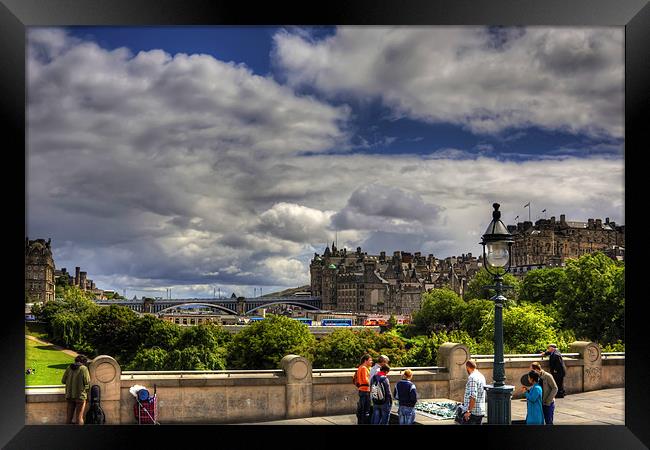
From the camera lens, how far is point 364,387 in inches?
400

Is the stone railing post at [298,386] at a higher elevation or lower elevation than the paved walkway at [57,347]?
higher

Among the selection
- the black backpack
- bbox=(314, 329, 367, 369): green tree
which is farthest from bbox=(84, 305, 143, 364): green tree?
the black backpack

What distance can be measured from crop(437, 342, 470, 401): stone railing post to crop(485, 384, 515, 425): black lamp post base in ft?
11.7

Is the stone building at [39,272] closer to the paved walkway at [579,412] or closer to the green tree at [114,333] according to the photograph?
the green tree at [114,333]

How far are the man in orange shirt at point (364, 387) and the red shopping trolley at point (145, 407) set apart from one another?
119 inches

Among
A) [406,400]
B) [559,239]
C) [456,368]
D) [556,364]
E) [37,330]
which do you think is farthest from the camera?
[559,239]

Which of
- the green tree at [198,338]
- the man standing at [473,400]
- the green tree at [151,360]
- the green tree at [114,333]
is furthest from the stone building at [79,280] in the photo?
the man standing at [473,400]

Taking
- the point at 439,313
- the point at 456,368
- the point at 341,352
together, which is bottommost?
the point at 341,352

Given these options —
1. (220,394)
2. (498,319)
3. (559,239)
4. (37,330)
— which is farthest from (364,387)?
(559,239)

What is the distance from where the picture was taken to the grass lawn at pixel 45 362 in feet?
182

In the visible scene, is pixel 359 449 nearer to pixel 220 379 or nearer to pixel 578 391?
pixel 220 379

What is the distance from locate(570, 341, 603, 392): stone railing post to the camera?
14047mm

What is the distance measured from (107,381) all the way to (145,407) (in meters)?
0.70

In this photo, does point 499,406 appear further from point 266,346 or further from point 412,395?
point 266,346
